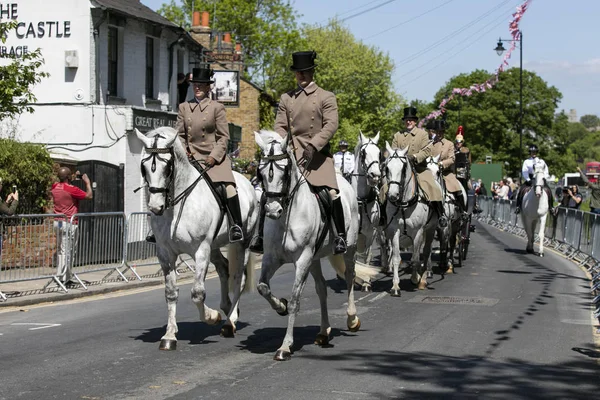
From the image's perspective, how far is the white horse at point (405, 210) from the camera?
54.9 ft

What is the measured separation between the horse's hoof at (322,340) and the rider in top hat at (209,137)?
1642 mm

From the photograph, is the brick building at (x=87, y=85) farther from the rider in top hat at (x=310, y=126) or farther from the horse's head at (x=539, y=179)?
the rider in top hat at (x=310, y=126)

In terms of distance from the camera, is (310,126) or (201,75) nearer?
(310,126)

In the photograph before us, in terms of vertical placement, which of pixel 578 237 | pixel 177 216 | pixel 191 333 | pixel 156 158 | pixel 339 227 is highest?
pixel 156 158

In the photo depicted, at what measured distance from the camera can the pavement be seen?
8.59 meters

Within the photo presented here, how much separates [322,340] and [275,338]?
817 millimetres

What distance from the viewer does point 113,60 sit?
94.4 feet

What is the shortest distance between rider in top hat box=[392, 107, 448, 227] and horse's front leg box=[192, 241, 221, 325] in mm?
6835

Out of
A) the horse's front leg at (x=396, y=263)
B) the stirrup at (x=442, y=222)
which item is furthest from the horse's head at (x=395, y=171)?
the stirrup at (x=442, y=222)

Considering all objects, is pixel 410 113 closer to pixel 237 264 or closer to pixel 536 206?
pixel 237 264

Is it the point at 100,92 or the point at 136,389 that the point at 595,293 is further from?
the point at 100,92

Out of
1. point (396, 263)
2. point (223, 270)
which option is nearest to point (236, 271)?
point (223, 270)

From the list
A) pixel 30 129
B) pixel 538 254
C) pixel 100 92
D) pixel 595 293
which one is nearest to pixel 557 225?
pixel 538 254

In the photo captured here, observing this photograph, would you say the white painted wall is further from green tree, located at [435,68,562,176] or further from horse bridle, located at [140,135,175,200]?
green tree, located at [435,68,562,176]
